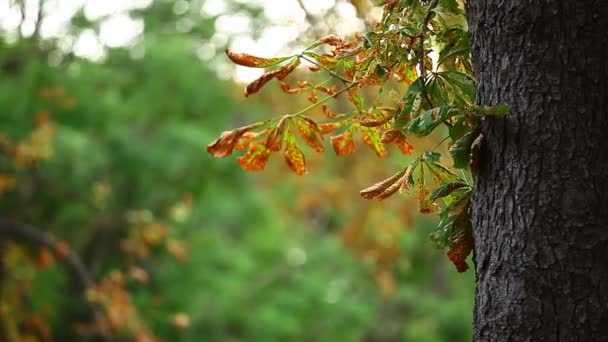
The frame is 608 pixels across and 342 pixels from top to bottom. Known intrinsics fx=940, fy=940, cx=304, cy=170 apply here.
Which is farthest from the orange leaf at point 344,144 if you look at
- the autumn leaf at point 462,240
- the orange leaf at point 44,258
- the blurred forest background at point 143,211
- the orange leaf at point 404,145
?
the orange leaf at point 44,258

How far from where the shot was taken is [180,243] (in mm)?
8195

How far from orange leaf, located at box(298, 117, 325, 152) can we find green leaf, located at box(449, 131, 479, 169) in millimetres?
407

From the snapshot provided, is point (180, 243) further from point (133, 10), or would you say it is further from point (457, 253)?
point (457, 253)

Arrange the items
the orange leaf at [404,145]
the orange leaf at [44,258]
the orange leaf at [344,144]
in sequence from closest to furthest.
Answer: the orange leaf at [404,145] < the orange leaf at [344,144] < the orange leaf at [44,258]

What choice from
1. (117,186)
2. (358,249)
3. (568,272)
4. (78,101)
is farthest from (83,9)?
(568,272)

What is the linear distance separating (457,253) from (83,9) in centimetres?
676

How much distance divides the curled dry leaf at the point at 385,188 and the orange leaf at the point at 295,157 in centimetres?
23

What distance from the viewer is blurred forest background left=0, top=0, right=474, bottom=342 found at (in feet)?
23.9

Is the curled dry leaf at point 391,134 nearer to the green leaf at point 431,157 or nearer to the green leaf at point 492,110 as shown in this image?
the green leaf at point 431,157

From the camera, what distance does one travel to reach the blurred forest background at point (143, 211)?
7270 mm

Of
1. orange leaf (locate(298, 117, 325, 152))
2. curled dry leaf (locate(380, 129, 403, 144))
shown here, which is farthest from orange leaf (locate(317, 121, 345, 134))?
curled dry leaf (locate(380, 129, 403, 144))

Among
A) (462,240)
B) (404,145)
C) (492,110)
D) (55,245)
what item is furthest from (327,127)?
(55,245)

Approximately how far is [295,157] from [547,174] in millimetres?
610

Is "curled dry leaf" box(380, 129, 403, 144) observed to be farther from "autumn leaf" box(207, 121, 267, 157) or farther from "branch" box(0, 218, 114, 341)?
"branch" box(0, 218, 114, 341)
